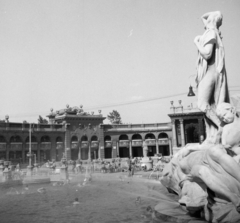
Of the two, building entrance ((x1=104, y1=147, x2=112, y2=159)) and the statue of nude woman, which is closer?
the statue of nude woman

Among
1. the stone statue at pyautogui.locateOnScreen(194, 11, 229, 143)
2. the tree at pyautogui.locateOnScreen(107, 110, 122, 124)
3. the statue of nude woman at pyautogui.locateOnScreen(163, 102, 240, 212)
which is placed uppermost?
the tree at pyautogui.locateOnScreen(107, 110, 122, 124)

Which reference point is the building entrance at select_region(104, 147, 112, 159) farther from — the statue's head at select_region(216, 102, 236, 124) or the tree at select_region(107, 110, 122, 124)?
the statue's head at select_region(216, 102, 236, 124)

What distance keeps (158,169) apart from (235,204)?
14.9 meters

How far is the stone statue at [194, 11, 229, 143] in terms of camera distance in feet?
25.4

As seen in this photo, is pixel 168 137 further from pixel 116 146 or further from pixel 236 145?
pixel 236 145

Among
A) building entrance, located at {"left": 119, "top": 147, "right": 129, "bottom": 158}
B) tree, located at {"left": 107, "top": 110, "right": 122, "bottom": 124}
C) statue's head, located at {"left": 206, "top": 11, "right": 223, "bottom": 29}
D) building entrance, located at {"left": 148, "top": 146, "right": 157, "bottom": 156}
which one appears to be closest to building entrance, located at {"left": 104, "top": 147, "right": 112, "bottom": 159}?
building entrance, located at {"left": 119, "top": 147, "right": 129, "bottom": 158}

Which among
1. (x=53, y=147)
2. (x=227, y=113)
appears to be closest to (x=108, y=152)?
(x=53, y=147)

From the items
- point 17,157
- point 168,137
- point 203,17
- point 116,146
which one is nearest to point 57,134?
point 17,157

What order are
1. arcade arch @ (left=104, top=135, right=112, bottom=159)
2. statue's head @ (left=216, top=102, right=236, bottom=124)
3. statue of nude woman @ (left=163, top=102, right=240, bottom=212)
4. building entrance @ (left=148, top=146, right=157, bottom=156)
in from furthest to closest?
building entrance @ (left=148, top=146, right=157, bottom=156) < arcade arch @ (left=104, top=135, right=112, bottom=159) < statue's head @ (left=216, top=102, right=236, bottom=124) < statue of nude woman @ (left=163, top=102, right=240, bottom=212)

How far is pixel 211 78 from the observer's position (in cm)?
783

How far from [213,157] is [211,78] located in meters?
3.53

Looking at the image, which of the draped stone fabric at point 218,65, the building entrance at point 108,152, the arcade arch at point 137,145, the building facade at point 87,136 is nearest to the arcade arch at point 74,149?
the building facade at point 87,136

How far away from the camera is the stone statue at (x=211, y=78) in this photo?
7.75 metres

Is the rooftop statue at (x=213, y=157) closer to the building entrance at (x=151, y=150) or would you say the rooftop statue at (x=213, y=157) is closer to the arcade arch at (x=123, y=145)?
the arcade arch at (x=123, y=145)
